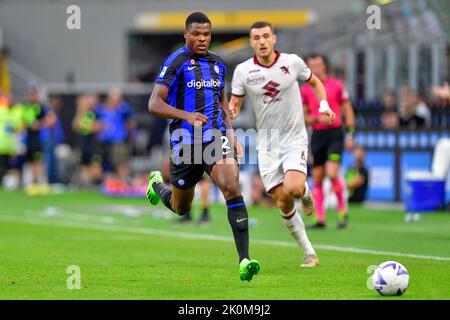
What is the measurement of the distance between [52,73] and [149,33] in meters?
3.69

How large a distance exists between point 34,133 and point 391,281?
20.8m

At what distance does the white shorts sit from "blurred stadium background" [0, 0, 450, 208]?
1004 cm

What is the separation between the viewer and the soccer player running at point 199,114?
1115 cm

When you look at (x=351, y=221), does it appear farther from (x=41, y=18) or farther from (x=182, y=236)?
→ (x=41, y=18)

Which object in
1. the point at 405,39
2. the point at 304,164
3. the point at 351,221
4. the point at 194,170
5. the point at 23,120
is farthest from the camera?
the point at 23,120

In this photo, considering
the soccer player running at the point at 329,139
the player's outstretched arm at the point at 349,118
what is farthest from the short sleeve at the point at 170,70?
the player's outstretched arm at the point at 349,118

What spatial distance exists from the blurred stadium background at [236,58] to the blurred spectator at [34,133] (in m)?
1.13

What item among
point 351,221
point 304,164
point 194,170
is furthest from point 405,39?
point 194,170

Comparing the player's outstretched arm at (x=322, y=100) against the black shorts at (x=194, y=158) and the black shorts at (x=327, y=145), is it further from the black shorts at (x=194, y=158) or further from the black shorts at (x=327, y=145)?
the black shorts at (x=327, y=145)

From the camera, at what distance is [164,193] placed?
12.6 m

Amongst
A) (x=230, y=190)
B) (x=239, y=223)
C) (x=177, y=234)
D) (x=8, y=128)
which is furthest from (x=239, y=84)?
(x=8, y=128)

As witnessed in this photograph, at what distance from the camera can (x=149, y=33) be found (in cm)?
4216
